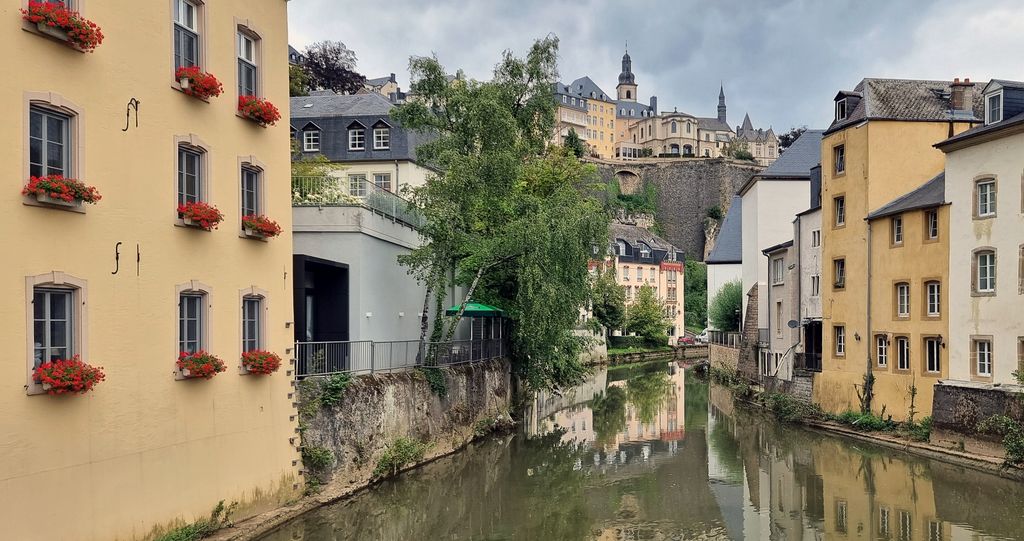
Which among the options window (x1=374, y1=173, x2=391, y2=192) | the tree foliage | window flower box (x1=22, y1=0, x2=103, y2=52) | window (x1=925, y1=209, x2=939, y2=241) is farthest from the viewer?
the tree foliage

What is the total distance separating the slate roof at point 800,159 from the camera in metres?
41.8

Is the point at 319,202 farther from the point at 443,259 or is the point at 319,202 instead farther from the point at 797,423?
the point at 797,423

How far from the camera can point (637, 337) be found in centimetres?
7225

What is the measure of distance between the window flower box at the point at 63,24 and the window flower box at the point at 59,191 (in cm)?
171

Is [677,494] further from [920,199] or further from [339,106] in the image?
[339,106]

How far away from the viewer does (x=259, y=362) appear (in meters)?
15.2

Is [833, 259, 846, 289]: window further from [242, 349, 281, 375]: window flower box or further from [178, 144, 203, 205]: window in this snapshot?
[178, 144, 203, 205]: window

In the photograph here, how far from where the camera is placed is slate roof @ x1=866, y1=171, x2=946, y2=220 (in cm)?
2550

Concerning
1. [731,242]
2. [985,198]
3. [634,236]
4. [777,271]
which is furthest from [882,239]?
[634,236]

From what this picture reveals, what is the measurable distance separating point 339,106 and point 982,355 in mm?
24686

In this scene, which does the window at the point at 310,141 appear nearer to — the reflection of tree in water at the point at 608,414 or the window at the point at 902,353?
the reflection of tree in water at the point at 608,414

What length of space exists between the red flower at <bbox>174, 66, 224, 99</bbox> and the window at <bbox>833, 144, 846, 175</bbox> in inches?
875

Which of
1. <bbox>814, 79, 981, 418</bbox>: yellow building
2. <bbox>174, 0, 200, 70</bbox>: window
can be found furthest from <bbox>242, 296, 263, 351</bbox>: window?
<bbox>814, 79, 981, 418</bbox>: yellow building

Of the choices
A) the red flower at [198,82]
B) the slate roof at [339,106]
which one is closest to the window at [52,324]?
the red flower at [198,82]
